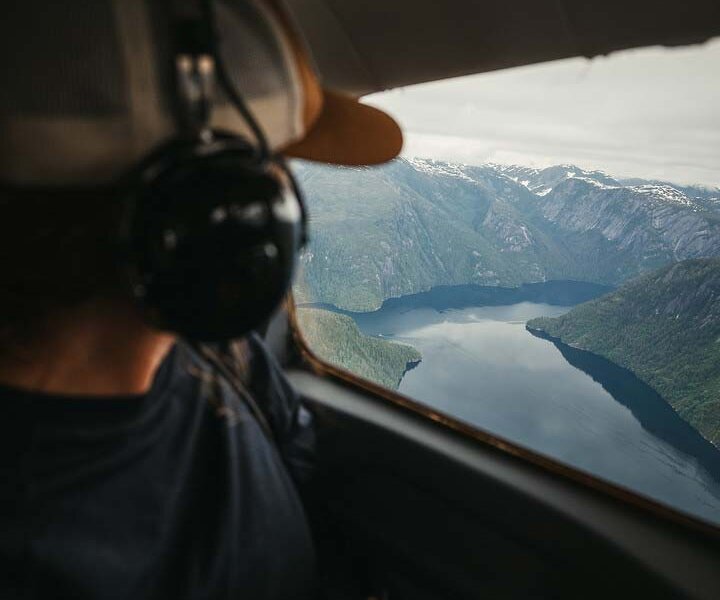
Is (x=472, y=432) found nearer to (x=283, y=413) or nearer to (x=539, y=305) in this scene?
(x=283, y=413)

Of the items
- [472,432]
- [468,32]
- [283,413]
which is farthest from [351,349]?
[468,32]

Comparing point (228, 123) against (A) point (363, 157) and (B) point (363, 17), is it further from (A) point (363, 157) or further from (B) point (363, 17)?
(B) point (363, 17)

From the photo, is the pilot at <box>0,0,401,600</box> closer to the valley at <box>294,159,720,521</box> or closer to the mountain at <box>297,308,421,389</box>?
the valley at <box>294,159,720,521</box>

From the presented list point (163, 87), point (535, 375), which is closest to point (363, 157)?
point (163, 87)

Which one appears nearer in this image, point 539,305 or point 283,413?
point 283,413

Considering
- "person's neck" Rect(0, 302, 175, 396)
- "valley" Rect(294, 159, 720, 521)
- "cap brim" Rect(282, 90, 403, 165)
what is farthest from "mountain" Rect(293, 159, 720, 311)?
"person's neck" Rect(0, 302, 175, 396)

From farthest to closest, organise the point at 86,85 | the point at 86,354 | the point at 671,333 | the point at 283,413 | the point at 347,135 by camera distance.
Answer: the point at 671,333
the point at 283,413
the point at 347,135
the point at 86,354
the point at 86,85

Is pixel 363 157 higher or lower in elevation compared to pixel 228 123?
lower
